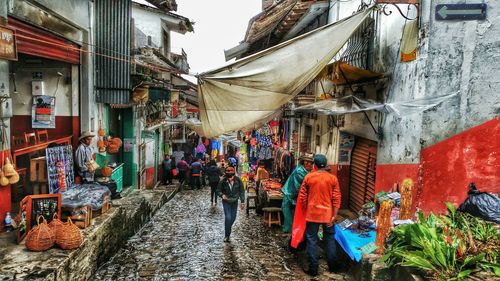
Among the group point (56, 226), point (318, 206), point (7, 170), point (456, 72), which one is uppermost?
point (456, 72)

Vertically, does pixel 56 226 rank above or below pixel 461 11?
below

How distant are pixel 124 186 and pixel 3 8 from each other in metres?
9.70

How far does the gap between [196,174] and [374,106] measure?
14164mm

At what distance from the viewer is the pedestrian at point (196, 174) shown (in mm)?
19891

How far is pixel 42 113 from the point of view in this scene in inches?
358

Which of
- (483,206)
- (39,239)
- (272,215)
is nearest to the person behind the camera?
(483,206)

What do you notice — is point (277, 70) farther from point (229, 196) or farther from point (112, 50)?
point (112, 50)

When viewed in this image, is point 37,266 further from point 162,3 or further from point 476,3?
point 162,3

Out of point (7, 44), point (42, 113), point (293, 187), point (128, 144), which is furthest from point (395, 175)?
point (128, 144)

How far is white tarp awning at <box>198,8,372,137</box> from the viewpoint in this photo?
690 cm

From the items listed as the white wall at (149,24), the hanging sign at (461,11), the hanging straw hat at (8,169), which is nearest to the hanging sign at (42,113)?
the hanging straw hat at (8,169)

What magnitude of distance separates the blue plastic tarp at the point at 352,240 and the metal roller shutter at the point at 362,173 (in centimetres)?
205

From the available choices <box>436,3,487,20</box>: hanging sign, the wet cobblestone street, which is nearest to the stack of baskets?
the wet cobblestone street

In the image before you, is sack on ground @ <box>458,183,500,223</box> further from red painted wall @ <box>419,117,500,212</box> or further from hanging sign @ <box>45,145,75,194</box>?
hanging sign @ <box>45,145,75,194</box>
